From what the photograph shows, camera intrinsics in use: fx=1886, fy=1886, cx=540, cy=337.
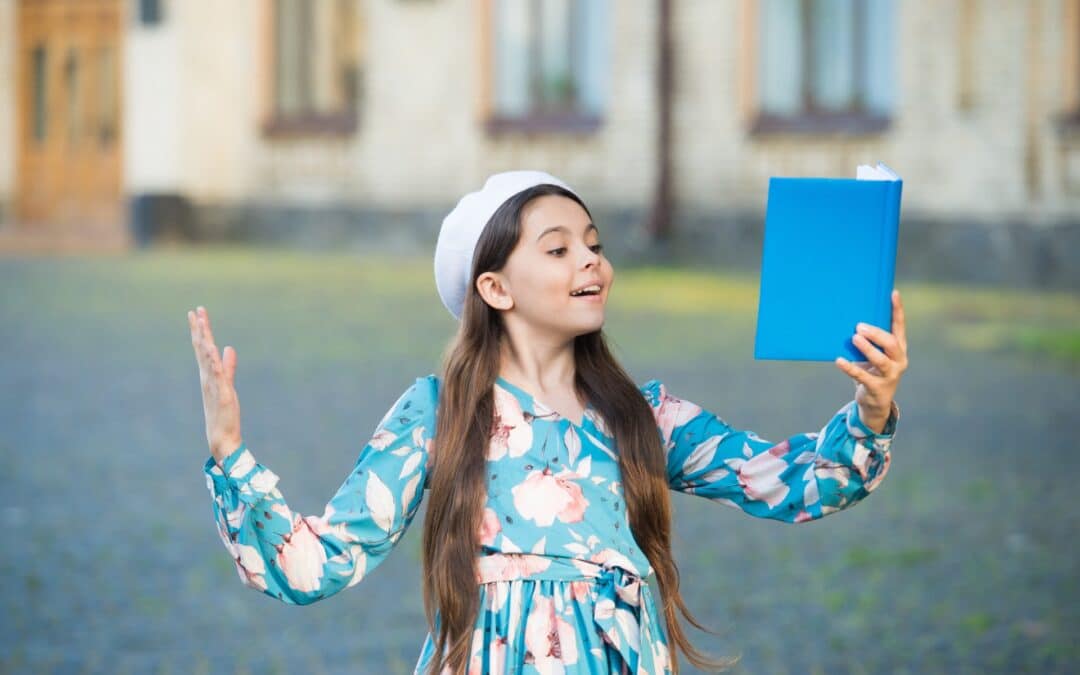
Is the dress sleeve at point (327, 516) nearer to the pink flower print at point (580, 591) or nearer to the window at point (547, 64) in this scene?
the pink flower print at point (580, 591)

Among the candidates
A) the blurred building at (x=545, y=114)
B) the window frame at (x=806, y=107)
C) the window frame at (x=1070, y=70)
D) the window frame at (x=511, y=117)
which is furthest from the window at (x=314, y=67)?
the window frame at (x=1070, y=70)

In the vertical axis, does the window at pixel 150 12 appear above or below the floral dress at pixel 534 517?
above

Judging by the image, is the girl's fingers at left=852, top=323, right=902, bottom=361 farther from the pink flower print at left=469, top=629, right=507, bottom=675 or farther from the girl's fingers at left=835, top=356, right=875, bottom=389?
the pink flower print at left=469, top=629, right=507, bottom=675

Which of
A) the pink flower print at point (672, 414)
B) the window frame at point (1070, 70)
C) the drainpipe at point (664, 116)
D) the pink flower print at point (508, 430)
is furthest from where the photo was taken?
the drainpipe at point (664, 116)

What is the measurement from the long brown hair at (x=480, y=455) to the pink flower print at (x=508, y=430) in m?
0.02

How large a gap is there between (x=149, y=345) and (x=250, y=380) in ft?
6.76

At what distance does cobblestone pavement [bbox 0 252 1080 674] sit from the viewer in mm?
5621

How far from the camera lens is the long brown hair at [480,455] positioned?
9.41 ft

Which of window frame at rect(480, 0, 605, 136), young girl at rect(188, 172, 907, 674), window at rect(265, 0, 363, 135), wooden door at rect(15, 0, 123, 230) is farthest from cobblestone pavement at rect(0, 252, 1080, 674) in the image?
wooden door at rect(15, 0, 123, 230)

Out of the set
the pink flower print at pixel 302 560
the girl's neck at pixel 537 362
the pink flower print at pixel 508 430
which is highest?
the girl's neck at pixel 537 362

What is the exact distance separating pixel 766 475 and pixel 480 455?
463 millimetres

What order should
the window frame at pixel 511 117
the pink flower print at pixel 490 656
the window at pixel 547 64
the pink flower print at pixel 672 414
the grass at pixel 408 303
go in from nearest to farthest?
the pink flower print at pixel 490 656 < the pink flower print at pixel 672 414 < the grass at pixel 408 303 < the window frame at pixel 511 117 < the window at pixel 547 64

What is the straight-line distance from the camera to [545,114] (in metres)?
20.8

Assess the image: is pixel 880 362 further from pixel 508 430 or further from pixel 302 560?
pixel 302 560
